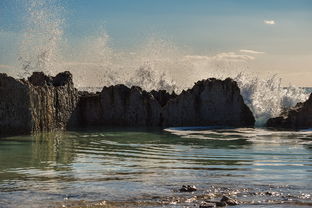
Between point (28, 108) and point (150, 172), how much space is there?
48.0ft

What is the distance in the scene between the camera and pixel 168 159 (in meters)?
16.6

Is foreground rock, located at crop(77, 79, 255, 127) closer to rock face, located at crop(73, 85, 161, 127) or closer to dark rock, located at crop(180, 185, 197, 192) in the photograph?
rock face, located at crop(73, 85, 161, 127)

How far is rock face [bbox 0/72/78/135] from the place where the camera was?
26.3 m

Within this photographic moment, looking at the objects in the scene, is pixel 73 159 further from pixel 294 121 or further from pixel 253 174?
pixel 294 121

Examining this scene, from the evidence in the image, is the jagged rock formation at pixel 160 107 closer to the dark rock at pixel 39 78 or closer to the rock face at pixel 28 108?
the dark rock at pixel 39 78

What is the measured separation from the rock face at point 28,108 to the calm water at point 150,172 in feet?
8.31

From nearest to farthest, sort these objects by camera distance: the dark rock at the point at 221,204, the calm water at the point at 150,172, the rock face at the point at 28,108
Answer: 1. the dark rock at the point at 221,204
2. the calm water at the point at 150,172
3. the rock face at the point at 28,108

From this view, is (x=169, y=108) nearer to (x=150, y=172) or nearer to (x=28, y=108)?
(x=28, y=108)

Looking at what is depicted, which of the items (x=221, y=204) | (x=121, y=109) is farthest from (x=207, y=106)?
(x=221, y=204)

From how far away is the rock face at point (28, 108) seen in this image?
2628 centimetres

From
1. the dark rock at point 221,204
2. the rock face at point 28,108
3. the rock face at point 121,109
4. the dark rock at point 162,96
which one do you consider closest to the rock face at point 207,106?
the rock face at point 121,109

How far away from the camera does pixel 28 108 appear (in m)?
26.7

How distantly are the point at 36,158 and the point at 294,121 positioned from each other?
823 inches

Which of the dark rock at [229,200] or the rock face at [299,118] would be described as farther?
the rock face at [299,118]
